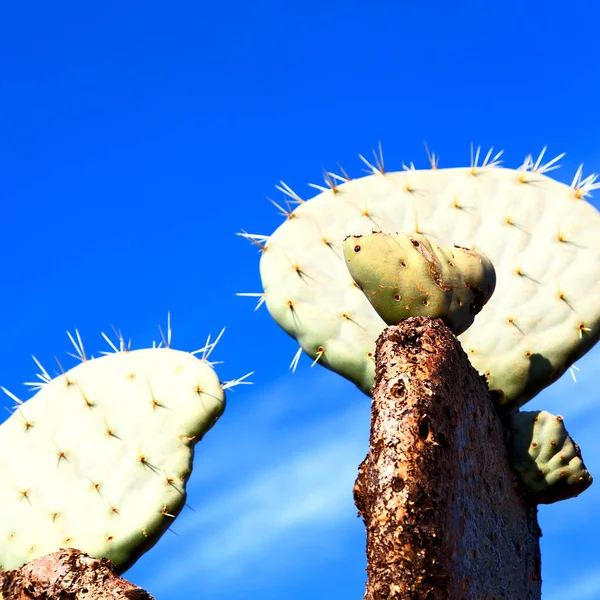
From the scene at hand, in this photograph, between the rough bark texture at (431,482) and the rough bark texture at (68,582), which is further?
the rough bark texture at (68,582)

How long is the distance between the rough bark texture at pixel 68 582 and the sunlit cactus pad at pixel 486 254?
894mm

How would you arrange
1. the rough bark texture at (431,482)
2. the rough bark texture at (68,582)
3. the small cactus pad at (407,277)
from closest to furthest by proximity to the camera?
the rough bark texture at (431,482) < the small cactus pad at (407,277) < the rough bark texture at (68,582)

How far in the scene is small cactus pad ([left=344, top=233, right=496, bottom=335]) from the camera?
292 centimetres

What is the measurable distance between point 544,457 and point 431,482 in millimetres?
975

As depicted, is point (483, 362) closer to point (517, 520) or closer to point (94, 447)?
point (517, 520)

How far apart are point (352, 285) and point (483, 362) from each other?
18.4 inches

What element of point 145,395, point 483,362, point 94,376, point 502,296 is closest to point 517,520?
point 483,362

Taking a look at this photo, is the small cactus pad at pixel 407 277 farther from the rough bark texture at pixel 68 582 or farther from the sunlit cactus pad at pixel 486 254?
the rough bark texture at pixel 68 582

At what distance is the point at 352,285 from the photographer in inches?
140

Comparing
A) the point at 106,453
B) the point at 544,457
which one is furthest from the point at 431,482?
the point at 106,453

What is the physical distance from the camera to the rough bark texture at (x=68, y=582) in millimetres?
3125

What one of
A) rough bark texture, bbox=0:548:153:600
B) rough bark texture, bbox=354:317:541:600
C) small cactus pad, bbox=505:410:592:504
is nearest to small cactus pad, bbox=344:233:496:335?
rough bark texture, bbox=354:317:541:600

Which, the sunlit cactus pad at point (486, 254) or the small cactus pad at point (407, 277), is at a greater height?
the sunlit cactus pad at point (486, 254)

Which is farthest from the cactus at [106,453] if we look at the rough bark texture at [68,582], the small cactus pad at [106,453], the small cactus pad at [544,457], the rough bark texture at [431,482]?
the rough bark texture at [431,482]
